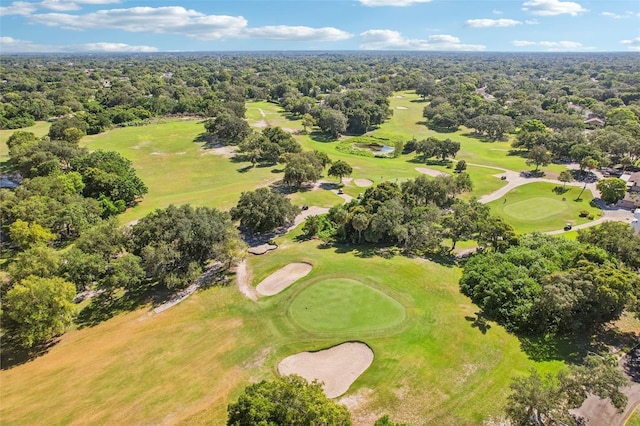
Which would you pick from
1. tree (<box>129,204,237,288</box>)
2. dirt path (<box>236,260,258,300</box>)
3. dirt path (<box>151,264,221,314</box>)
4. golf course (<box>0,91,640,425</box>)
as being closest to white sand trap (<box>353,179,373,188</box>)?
golf course (<box>0,91,640,425</box>)

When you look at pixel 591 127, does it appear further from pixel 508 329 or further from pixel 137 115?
pixel 137 115

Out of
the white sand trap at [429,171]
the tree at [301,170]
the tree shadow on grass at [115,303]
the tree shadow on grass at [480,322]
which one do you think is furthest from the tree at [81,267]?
the white sand trap at [429,171]

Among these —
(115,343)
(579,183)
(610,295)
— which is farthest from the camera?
(579,183)

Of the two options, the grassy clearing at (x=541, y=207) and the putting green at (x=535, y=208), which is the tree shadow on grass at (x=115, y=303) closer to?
the grassy clearing at (x=541, y=207)

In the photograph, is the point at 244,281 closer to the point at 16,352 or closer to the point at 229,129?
the point at 16,352

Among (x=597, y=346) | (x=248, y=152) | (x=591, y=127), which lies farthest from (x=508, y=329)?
(x=591, y=127)

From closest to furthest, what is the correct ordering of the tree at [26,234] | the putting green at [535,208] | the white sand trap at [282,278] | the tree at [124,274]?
the tree at [124,274], the white sand trap at [282,278], the tree at [26,234], the putting green at [535,208]
